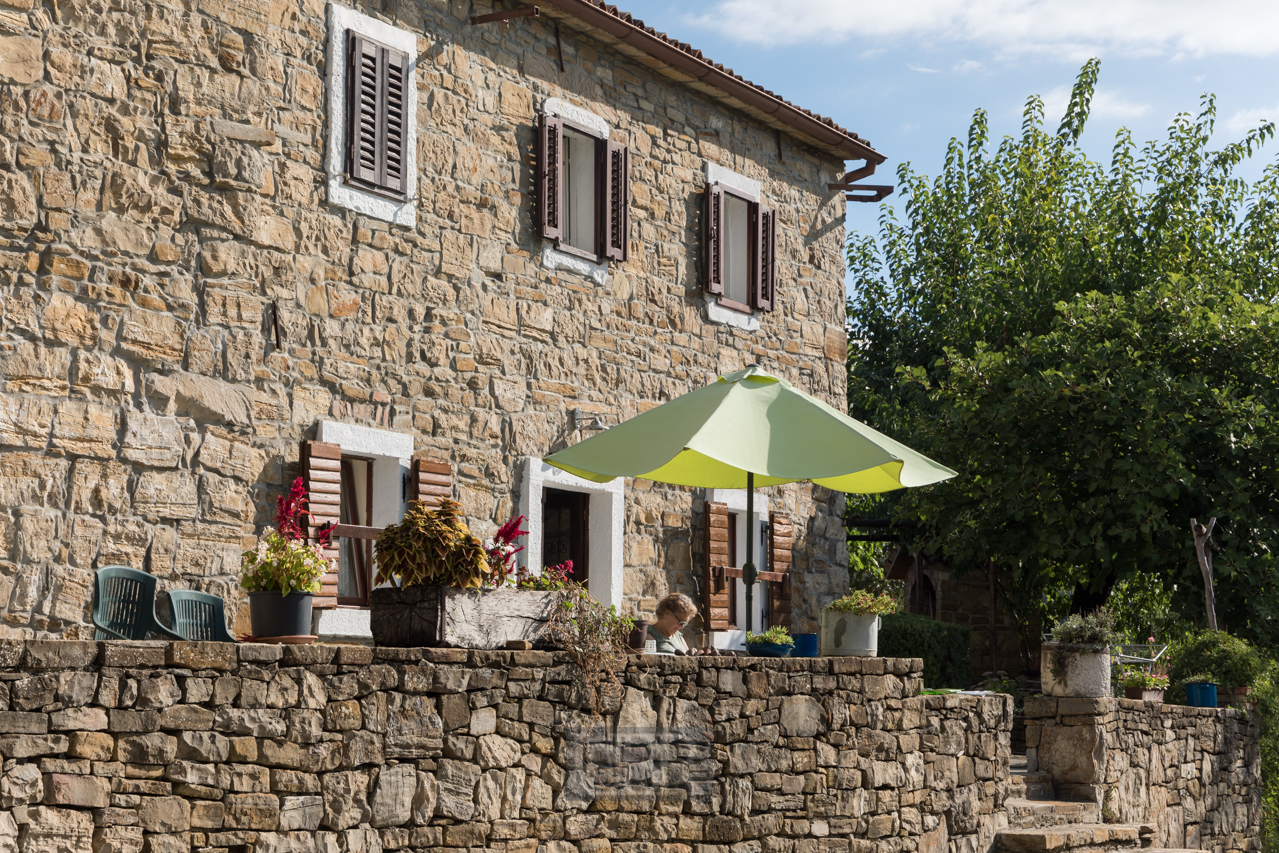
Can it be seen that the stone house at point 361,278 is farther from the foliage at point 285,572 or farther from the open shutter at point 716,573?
the foliage at point 285,572

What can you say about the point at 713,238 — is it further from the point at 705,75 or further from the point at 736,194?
the point at 705,75

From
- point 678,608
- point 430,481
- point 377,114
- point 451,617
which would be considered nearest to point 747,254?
point 377,114

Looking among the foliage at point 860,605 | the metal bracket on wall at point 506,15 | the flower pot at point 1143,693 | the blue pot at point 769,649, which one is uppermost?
the metal bracket on wall at point 506,15

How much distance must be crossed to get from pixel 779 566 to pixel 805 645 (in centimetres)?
377

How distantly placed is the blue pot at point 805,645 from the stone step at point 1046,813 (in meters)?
1.92

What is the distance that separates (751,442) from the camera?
7.71m

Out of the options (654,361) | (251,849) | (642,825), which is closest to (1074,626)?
(654,361)

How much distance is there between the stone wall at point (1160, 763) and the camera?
Answer: 10258 millimetres

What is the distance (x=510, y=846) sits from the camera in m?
6.27

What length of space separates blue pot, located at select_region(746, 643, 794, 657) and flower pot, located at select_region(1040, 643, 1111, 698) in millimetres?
3193

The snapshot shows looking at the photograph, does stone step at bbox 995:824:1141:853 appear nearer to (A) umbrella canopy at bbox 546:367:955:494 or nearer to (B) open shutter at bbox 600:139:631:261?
(A) umbrella canopy at bbox 546:367:955:494

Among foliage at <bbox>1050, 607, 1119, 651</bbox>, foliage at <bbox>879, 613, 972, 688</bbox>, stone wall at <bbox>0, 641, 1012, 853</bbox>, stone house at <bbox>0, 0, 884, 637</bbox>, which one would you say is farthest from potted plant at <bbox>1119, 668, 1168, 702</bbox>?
stone wall at <bbox>0, 641, 1012, 853</bbox>

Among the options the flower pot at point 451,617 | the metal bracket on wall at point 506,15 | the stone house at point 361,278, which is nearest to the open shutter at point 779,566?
the stone house at point 361,278

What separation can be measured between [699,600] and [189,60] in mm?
5703
